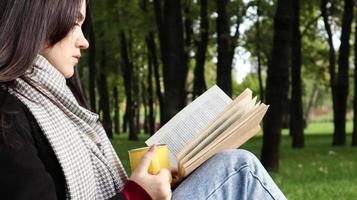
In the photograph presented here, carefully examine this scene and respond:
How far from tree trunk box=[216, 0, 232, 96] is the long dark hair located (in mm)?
11499

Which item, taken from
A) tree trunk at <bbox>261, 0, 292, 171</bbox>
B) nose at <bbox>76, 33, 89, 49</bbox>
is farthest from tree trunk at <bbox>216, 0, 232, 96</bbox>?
nose at <bbox>76, 33, 89, 49</bbox>

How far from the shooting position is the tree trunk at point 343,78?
18.7 meters

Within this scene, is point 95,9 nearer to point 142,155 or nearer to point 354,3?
point 354,3

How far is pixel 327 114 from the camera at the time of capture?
298 ft

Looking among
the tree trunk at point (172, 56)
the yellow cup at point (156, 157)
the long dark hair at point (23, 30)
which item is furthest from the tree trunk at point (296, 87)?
the long dark hair at point (23, 30)

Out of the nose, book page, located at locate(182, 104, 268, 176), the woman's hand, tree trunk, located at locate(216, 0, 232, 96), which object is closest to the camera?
the woman's hand

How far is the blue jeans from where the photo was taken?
2654 millimetres

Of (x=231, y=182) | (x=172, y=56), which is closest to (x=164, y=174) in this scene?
→ (x=231, y=182)

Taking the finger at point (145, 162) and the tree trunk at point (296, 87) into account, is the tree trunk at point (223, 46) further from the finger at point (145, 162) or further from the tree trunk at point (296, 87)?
the finger at point (145, 162)

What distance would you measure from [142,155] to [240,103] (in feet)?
1.67

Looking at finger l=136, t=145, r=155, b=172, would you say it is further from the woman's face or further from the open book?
the woman's face

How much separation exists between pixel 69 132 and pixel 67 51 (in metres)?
0.29

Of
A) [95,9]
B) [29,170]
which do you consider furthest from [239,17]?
[29,170]

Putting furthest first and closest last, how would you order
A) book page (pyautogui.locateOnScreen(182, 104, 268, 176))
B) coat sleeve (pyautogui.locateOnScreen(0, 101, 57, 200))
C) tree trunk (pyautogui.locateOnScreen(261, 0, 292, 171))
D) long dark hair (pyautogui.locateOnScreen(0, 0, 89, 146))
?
tree trunk (pyautogui.locateOnScreen(261, 0, 292, 171))
book page (pyautogui.locateOnScreen(182, 104, 268, 176))
long dark hair (pyautogui.locateOnScreen(0, 0, 89, 146))
coat sleeve (pyautogui.locateOnScreen(0, 101, 57, 200))
